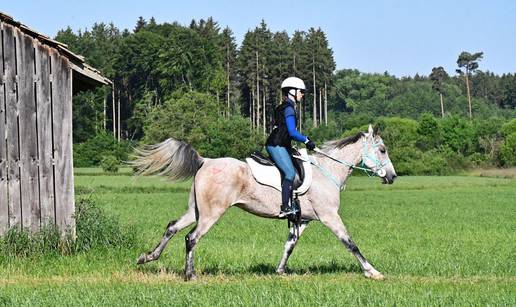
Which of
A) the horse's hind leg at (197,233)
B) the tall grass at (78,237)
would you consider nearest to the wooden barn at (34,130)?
the tall grass at (78,237)

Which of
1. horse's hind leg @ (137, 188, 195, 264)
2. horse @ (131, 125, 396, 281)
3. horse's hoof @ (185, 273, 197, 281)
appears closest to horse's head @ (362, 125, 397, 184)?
horse @ (131, 125, 396, 281)

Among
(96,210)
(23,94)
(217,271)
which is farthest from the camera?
(96,210)

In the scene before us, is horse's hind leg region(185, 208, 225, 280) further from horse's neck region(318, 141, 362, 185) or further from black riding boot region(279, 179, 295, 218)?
horse's neck region(318, 141, 362, 185)

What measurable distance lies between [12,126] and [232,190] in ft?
15.1

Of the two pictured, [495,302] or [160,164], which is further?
[160,164]

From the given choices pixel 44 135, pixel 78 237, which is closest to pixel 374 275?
pixel 78 237

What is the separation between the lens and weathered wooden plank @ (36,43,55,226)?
1546 cm

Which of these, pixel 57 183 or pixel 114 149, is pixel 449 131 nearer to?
pixel 114 149

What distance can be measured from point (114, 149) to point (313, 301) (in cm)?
8981

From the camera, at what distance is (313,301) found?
10.0 m

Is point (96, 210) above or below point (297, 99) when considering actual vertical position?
below

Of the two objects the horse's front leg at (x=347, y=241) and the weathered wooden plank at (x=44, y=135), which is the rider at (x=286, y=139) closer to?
the horse's front leg at (x=347, y=241)

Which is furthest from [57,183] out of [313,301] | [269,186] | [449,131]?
[449,131]

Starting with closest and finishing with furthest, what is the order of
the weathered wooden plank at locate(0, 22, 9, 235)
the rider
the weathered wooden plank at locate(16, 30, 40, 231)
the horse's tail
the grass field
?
the grass field → the rider → the horse's tail → the weathered wooden plank at locate(0, 22, 9, 235) → the weathered wooden plank at locate(16, 30, 40, 231)
